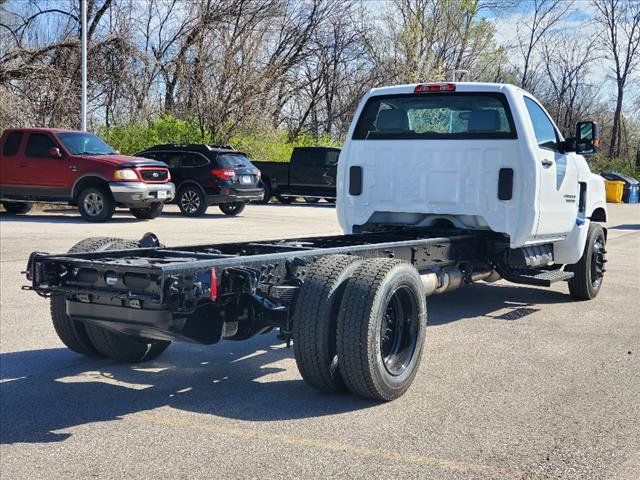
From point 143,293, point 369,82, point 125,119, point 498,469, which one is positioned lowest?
point 498,469

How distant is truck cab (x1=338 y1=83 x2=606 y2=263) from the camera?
754 cm

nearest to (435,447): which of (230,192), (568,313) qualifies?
(568,313)

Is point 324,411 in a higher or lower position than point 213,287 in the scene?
lower

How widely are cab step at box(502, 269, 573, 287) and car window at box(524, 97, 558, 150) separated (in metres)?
1.26

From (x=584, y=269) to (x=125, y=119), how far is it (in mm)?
23563

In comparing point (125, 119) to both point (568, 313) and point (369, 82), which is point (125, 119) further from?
point (568, 313)

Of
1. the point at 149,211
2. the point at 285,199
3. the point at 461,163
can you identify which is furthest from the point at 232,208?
the point at 461,163

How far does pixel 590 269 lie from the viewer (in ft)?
29.8

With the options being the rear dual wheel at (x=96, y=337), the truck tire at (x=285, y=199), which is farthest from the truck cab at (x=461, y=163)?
the truck tire at (x=285, y=199)

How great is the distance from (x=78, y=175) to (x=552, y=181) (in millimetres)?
12096

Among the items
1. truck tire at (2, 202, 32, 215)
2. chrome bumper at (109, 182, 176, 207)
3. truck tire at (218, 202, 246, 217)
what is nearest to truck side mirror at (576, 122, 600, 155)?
chrome bumper at (109, 182, 176, 207)

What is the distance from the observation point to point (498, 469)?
3.99m

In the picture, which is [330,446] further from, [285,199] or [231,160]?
[285,199]

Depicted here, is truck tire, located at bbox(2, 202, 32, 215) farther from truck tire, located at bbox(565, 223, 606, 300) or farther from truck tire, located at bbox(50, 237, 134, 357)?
truck tire, located at bbox(50, 237, 134, 357)
